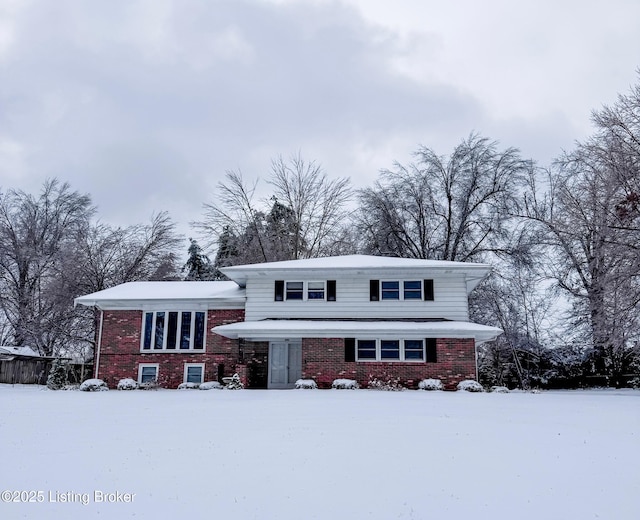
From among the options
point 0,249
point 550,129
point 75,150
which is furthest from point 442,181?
point 0,249

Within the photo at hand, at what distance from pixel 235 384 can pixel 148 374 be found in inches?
181

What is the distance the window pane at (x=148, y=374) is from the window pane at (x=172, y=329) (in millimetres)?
1098

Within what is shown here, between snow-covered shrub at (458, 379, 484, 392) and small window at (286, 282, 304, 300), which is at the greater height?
small window at (286, 282, 304, 300)

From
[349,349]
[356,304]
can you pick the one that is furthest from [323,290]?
[349,349]

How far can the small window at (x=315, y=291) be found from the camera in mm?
21453

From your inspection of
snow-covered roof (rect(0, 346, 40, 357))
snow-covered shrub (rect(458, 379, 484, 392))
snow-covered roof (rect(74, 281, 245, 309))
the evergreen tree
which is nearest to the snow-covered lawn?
snow-covered shrub (rect(458, 379, 484, 392))

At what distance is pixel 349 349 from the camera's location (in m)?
19.5

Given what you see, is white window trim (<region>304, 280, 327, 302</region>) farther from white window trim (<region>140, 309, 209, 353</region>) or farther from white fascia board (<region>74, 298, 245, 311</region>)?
white window trim (<region>140, 309, 209, 353</region>)

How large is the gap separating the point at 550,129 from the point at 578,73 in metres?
9.45

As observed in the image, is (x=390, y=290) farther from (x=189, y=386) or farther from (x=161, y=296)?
(x=161, y=296)

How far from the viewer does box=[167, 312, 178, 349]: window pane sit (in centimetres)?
2166

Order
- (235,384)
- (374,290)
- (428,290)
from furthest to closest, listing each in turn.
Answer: (374,290) < (428,290) < (235,384)

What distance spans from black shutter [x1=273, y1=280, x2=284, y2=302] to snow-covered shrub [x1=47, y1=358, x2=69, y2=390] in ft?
29.4

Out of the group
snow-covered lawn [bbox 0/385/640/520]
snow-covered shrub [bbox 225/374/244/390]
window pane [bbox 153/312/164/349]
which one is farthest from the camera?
window pane [bbox 153/312/164/349]
